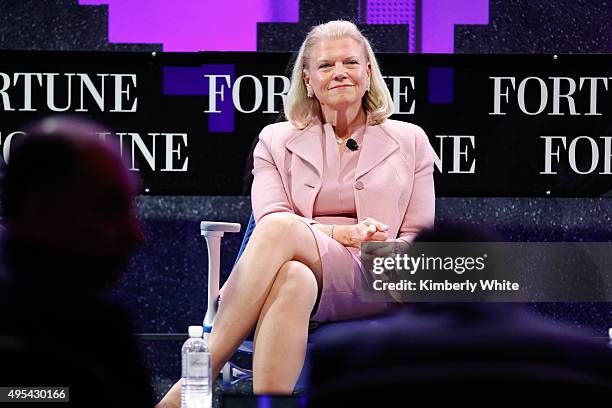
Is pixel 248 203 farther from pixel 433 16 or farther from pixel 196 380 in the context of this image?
pixel 196 380

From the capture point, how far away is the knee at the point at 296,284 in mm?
2672

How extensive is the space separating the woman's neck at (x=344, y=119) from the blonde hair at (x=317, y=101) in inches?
1.7

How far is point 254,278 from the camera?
270 centimetres

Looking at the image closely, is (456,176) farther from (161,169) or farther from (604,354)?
(604,354)

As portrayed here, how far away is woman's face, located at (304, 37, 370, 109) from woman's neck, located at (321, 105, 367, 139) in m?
0.03

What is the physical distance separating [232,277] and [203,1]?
191 cm

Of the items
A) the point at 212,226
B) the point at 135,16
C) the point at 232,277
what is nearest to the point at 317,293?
the point at 232,277

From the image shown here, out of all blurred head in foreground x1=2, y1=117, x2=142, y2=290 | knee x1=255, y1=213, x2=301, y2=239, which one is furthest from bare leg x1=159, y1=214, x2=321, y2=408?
blurred head in foreground x1=2, y1=117, x2=142, y2=290

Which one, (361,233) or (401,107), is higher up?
(401,107)

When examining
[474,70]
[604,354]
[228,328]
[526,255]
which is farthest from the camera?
[526,255]

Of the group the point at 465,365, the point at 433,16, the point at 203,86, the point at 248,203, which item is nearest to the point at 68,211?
the point at 465,365

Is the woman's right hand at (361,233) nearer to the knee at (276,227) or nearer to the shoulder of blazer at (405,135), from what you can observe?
the knee at (276,227)

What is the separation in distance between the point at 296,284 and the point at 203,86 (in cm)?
166

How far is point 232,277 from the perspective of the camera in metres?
2.78
